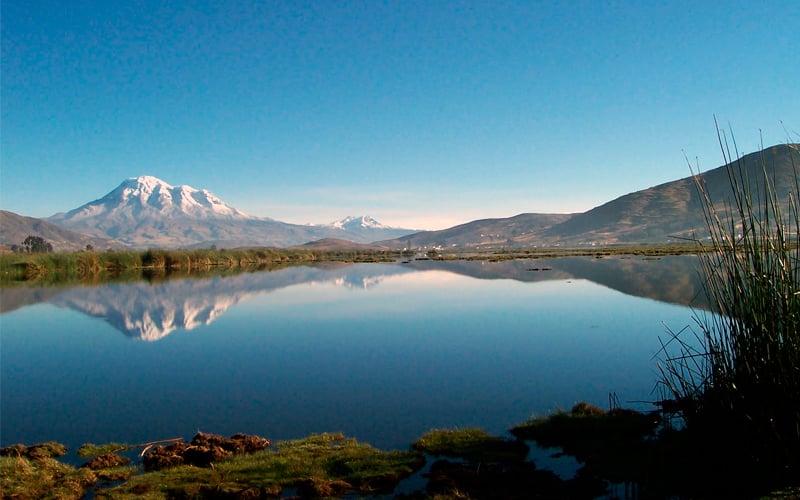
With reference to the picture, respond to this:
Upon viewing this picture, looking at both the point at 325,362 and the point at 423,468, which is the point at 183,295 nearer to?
the point at 325,362

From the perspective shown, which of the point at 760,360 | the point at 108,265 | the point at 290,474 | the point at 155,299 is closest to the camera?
the point at 760,360

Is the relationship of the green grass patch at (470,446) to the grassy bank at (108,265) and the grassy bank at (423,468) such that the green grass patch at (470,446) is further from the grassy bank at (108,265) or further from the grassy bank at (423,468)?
Result: the grassy bank at (108,265)

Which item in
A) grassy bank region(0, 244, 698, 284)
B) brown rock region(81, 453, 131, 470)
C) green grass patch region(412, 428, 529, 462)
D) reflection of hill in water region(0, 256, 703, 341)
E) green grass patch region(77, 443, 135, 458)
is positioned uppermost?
grassy bank region(0, 244, 698, 284)

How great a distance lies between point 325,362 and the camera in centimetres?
1708

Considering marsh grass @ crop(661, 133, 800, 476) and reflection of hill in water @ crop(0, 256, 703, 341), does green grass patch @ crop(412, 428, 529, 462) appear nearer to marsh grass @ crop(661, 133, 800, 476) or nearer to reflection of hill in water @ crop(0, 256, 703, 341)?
marsh grass @ crop(661, 133, 800, 476)

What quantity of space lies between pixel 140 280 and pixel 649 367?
50.9m

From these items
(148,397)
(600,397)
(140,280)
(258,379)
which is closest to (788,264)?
(600,397)

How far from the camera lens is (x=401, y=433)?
34.3 ft

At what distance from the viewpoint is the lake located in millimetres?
11586

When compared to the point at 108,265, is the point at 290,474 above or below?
below

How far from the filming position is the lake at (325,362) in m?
11.6

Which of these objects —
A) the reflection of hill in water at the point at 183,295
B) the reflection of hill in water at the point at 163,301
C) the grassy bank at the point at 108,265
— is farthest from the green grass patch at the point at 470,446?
the grassy bank at the point at 108,265

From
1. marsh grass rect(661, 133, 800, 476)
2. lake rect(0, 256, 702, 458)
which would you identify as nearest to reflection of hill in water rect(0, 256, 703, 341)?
lake rect(0, 256, 702, 458)

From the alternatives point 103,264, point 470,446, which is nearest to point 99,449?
point 470,446
